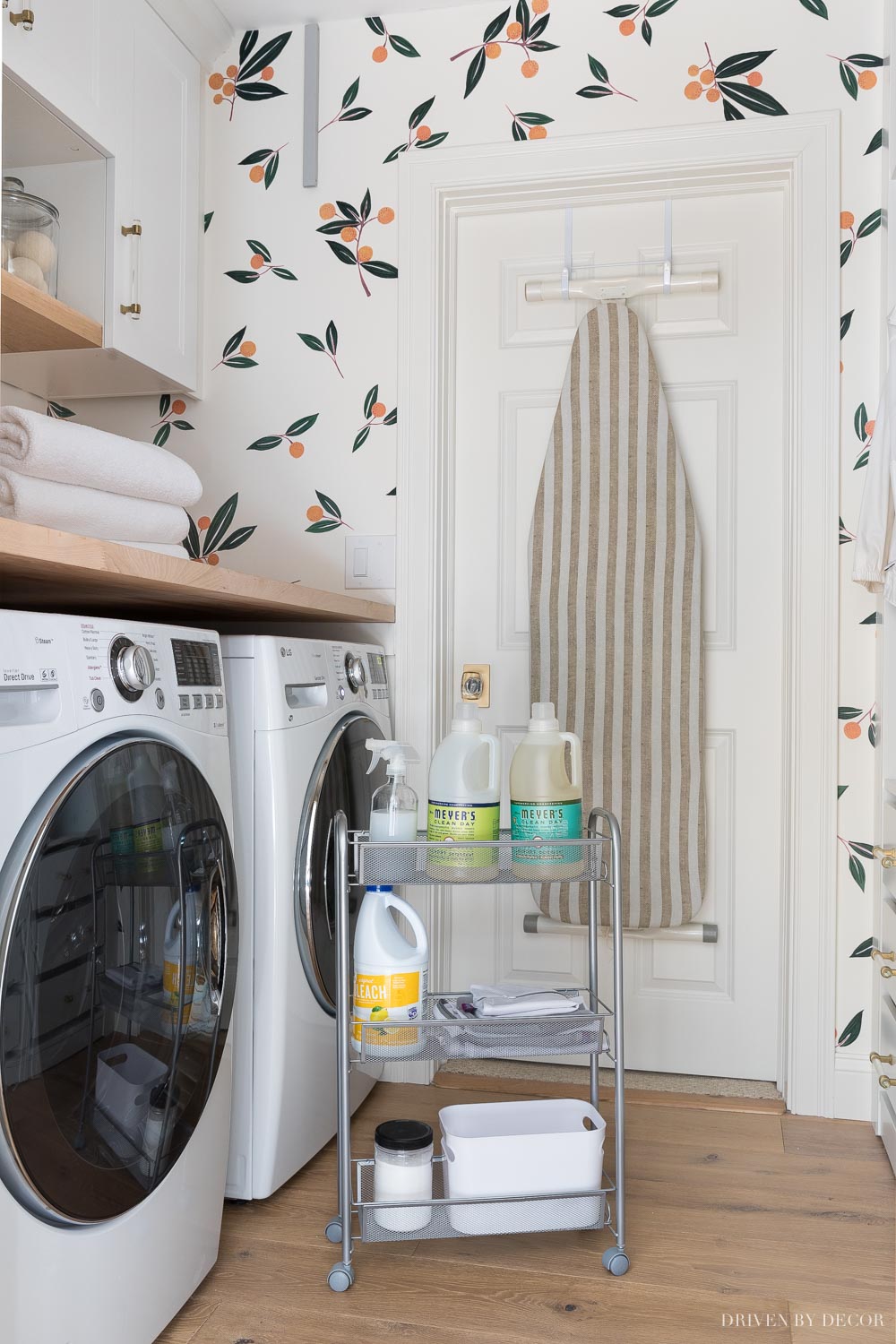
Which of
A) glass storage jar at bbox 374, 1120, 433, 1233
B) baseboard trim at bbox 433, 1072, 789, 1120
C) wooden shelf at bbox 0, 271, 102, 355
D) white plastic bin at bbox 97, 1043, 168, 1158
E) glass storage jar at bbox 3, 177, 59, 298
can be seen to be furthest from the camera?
baseboard trim at bbox 433, 1072, 789, 1120

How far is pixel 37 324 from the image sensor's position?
183cm

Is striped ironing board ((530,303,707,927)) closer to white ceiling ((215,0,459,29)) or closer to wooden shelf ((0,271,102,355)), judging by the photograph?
white ceiling ((215,0,459,29))

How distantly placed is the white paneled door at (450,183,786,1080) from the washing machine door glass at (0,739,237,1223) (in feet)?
3.37

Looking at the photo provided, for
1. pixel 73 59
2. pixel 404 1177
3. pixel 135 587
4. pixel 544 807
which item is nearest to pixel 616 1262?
pixel 404 1177

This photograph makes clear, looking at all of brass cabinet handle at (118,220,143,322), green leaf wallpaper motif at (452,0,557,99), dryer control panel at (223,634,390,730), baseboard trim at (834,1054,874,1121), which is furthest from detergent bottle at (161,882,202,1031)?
green leaf wallpaper motif at (452,0,557,99)

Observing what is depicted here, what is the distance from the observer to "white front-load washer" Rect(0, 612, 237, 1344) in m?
1.00

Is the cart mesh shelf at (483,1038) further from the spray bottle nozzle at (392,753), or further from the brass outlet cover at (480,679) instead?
the brass outlet cover at (480,679)

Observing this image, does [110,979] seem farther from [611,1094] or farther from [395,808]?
[611,1094]

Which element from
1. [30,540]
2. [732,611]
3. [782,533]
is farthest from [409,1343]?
[782,533]

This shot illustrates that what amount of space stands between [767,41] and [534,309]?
691 mm

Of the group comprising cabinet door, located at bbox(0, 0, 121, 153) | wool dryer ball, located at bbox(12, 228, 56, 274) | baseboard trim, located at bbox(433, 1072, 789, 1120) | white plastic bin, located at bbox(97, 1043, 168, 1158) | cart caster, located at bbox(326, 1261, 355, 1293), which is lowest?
baseboard trim, located at bbox(433, 1072, 789, 1120)

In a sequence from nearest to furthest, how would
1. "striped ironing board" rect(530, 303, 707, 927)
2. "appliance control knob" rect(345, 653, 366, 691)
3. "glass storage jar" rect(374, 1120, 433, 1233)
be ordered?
"glass storage jar" rect(374, 1120, 433, 1233) < "appliance control knob" rect(345, 653, 366, 691) < "striped ironing board" rect(530, 303, 707, 927)

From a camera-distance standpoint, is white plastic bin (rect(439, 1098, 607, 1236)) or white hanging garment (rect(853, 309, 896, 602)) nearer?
white plastic bin (rect(439, 1098, 607, 1236))

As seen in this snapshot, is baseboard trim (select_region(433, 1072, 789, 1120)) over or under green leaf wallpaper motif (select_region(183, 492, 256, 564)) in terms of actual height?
under
